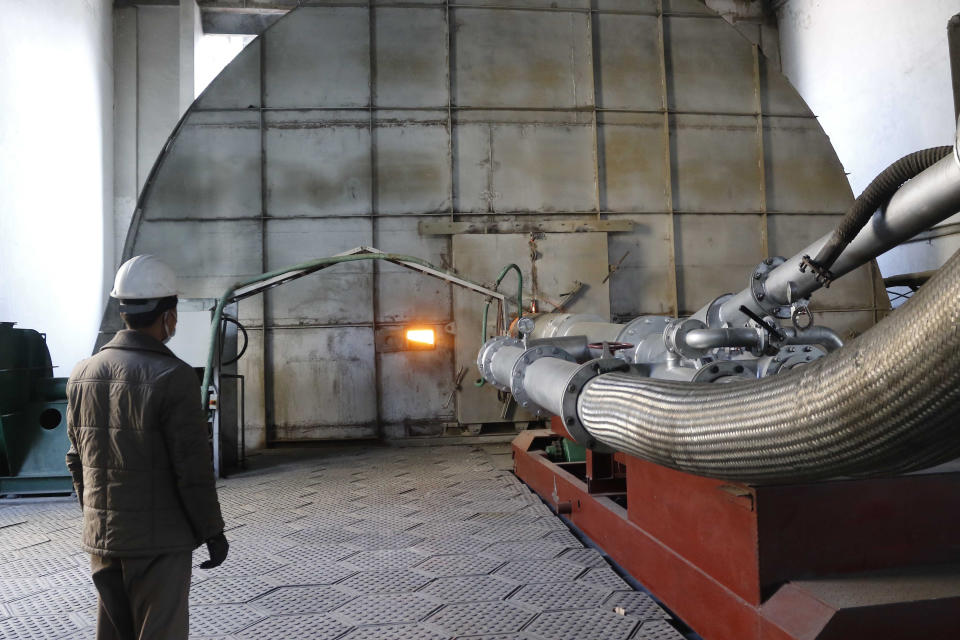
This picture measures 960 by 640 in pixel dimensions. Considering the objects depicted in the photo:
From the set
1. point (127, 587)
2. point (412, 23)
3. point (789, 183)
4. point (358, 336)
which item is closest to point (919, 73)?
point (789, 183)

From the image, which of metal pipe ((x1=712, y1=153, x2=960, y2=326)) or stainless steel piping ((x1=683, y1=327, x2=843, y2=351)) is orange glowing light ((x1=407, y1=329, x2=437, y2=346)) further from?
stainless steel piping ((x1=683, y1=327, x2=843, y2=351))

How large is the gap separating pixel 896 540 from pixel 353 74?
7786 mm

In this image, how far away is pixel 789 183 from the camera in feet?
28.4

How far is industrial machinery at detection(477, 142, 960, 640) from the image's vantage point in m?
1.14

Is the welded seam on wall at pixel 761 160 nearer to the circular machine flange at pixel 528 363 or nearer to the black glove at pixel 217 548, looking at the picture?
the circular machine flange at pixel 528 363

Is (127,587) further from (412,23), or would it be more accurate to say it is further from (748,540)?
(412,23)

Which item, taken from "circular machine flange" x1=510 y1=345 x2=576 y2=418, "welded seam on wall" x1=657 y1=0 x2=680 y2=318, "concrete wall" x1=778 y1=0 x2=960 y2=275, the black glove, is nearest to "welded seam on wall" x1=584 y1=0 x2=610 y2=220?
"welded seam on wall" x1=657 y1=0 x2=680 y2=318

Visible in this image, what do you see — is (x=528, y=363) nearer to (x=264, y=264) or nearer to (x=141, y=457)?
(x=141, y=457)

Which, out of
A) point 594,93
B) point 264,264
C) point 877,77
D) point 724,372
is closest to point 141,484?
point 724,372

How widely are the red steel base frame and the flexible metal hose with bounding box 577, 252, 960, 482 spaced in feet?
1.47

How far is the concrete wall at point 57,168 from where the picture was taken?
6.62 m

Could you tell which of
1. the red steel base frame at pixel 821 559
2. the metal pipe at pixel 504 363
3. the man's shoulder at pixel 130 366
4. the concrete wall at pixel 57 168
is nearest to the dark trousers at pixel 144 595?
the man's shoulder at pixel 130 366

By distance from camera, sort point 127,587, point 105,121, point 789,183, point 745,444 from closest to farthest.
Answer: point 745,444
point 127,587
point 789,183
point 105,121

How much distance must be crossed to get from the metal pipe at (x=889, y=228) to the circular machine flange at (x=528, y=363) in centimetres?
98
